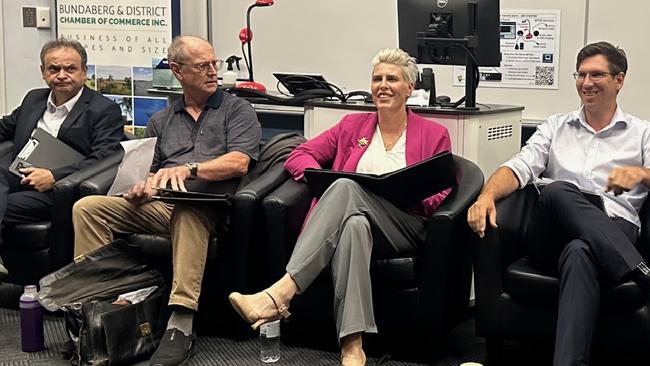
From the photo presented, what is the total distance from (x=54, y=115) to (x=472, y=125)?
6.16 feet

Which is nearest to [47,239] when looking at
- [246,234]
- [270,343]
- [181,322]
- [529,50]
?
[181,322]

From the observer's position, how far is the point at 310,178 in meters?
3.27

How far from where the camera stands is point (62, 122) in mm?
3926

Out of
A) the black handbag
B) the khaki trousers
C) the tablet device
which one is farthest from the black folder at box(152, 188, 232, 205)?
the tablet device

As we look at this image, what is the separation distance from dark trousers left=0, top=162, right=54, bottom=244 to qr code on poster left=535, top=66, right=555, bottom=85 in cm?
253

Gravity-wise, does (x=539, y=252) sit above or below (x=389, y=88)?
below

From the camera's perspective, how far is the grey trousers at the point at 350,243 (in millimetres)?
3021

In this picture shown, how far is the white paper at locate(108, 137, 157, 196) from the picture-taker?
3.40 metres

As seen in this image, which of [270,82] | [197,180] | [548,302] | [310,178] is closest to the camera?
[548,302]

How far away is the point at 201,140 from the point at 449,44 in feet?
3.67

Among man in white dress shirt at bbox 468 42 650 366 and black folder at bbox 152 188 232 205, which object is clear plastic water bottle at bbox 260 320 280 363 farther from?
man in white dress shirt at bbox 468 42 650 366

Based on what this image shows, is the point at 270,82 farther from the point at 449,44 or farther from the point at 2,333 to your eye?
the point at 2,333

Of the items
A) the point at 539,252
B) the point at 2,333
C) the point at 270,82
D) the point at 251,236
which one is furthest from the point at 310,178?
the point at 270,82

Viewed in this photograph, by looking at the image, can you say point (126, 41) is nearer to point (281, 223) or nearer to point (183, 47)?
point (183, 47)
